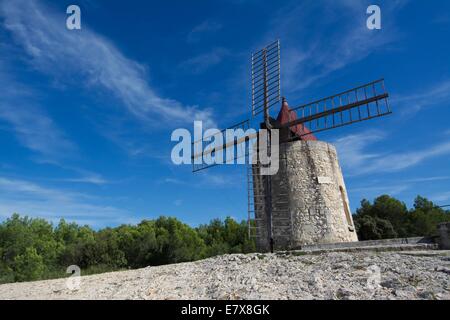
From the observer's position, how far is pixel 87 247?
24.0 m

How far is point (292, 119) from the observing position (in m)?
16.4

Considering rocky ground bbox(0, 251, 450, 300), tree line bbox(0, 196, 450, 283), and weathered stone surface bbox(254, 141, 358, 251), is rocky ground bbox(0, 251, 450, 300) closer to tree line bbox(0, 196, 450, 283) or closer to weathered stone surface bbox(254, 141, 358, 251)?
weathered stone surface bbox(254, 141, 358, 251)

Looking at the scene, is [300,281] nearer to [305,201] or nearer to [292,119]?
[305,201]

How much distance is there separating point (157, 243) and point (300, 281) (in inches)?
768

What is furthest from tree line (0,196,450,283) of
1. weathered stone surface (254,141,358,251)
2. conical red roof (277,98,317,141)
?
conical red roof (277,98,317,141)

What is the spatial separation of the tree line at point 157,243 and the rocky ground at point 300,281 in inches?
320

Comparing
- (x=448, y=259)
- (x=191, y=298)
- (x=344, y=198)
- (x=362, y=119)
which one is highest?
(x=362, y=119)

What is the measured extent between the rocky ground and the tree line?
8117 mm

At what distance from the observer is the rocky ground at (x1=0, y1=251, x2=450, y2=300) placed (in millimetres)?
5777

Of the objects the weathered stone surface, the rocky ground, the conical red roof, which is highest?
the conical red roof

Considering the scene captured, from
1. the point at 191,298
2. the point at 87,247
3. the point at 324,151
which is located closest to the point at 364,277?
the point at 191,298

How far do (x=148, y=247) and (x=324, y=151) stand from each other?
14.8 m

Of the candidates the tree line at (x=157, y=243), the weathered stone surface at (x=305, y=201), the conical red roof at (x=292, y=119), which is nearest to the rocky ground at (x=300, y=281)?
the weathered stone surface at (x=305, y=201)

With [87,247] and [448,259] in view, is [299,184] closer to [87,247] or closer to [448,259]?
[448,259]
